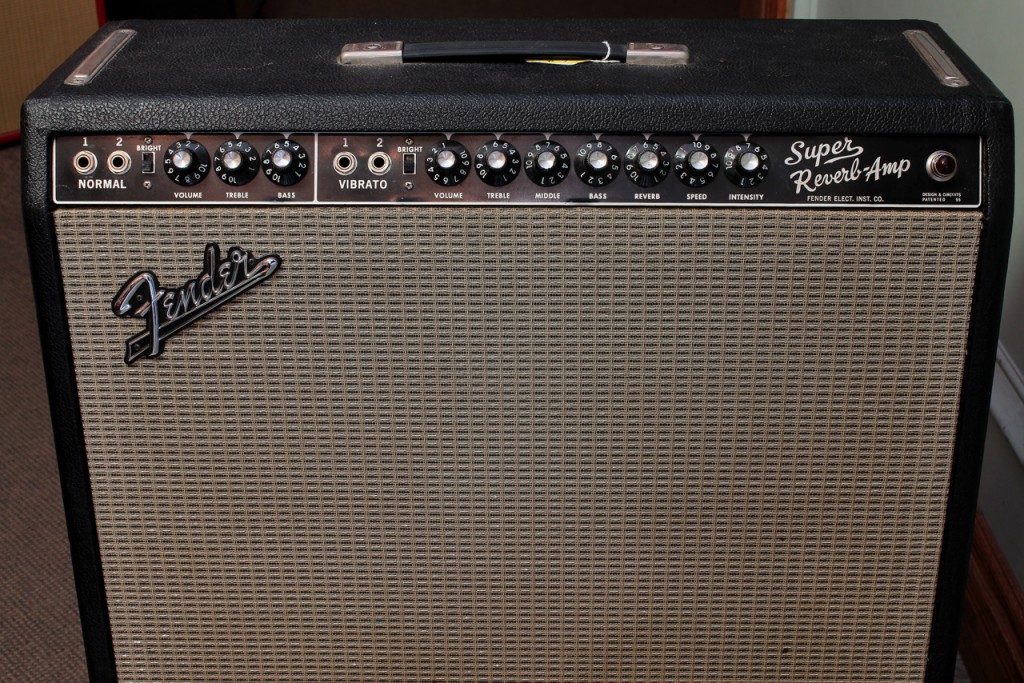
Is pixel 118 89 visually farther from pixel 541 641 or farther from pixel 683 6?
pixel 683 6

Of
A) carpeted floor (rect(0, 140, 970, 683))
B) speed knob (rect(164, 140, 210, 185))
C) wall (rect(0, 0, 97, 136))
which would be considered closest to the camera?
speed knob (rect(164, 140, 210, 185))

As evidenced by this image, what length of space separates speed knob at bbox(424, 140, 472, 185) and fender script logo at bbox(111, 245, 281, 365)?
0.11 metres

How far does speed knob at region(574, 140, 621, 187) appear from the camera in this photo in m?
0.80

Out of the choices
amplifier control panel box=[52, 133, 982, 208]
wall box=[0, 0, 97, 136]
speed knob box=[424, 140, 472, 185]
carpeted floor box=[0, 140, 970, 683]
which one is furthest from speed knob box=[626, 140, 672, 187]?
wall box=[0, 0, 97, 136]

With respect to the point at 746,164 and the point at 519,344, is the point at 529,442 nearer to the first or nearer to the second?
the point at 519,344

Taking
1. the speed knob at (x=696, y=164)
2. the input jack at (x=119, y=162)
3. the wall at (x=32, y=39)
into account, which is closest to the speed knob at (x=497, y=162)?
the speed knob at (x=696, y=164)

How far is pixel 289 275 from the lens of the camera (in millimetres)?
808

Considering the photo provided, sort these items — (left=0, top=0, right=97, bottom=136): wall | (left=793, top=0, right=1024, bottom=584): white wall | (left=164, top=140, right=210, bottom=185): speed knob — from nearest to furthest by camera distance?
(left=164, top=140, right=210, bottom=185): speed knob, (left=793, top=0, right=1024, bottom=584): white wall, (left=0, top=0, right=97, bottom=136): wall

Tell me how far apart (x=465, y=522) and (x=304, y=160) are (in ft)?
0.91

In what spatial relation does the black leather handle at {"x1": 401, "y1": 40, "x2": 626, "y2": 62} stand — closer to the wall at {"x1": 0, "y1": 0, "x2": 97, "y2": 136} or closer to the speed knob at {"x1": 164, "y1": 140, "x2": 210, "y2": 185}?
the speed knob at {"x1": 164, "y1": 140, "x2": 210, "y2": 185}

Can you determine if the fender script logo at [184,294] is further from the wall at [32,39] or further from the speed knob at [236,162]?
the wall at [32,39]

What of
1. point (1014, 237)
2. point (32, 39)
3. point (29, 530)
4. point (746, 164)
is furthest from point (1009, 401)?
point (32, 39)

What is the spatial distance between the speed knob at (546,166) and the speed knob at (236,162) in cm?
17

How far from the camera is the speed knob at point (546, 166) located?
2.61 ft
